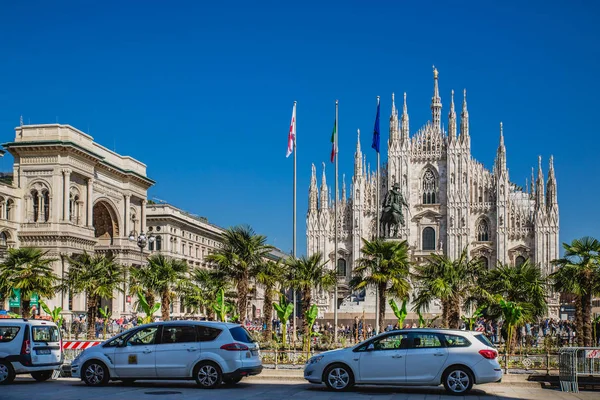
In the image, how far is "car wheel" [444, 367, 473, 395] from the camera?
17.5 meters

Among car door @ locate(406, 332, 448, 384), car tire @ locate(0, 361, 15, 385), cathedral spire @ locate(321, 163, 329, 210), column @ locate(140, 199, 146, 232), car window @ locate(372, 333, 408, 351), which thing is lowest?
car tire @ locate(0, 361, 15, 385)

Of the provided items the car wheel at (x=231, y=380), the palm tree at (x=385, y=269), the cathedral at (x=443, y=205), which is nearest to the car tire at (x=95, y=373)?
the car wheel at (x=231, y=380)

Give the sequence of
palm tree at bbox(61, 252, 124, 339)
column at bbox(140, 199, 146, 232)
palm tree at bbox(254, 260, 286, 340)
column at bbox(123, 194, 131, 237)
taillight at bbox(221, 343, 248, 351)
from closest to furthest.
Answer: taillight at bbox(221, 343, 248, 351), palm tree at bbox(254, 260, 286, 340), palm tree at bbox(61, 252, 124, 339), column at bbox(123, 194, 131, 237), column at bbox(140, 199, 146, 232)

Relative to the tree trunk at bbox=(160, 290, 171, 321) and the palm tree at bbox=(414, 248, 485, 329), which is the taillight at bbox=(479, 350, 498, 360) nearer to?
the palm tree at bbox=(414, 248, 485, 329)

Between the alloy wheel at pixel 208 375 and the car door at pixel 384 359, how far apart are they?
3194 mm

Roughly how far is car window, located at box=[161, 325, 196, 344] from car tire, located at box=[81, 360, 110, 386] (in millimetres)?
1584

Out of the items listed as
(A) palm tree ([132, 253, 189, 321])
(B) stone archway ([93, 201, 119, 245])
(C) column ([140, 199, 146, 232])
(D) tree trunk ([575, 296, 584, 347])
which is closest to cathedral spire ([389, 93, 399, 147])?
(C) column ([140, 199, 146, 232])

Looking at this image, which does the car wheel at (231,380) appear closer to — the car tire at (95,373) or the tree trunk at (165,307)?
the car tire at (95,373)

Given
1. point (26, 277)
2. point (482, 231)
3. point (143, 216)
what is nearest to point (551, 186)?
point (482, 231)

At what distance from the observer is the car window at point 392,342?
1791 cm

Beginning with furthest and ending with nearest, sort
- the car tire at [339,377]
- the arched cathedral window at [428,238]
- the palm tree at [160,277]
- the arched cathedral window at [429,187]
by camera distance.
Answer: the arched cathedral window at [429,187] < the arched cathedral window at [428,238] < the palm tree at [160,277] < the car tire at [339,377]

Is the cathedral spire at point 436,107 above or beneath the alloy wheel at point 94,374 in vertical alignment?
above

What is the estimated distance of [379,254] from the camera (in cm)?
3703

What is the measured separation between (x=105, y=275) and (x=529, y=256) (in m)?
51.7
